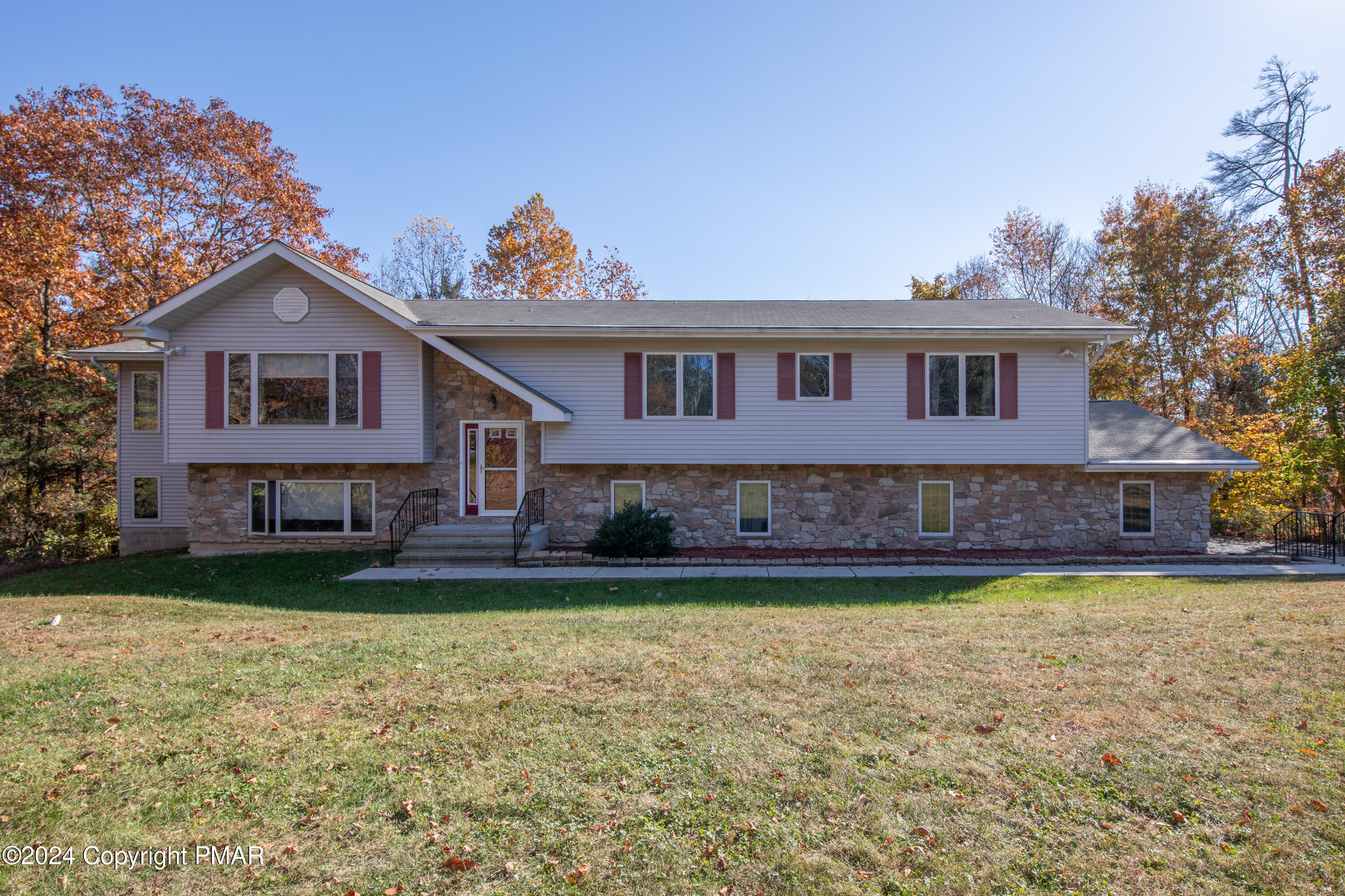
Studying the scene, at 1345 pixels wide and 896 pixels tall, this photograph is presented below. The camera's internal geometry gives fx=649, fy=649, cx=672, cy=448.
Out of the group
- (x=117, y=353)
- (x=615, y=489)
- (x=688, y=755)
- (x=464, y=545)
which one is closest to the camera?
(x=688, y=755)

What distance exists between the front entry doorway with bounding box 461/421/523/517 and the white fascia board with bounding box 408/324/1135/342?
2.10 metres

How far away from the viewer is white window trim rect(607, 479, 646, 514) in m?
13.2

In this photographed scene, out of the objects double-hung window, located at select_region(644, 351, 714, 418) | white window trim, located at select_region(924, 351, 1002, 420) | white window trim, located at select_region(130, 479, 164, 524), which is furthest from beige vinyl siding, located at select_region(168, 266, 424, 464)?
white window trim, located at select_region(924, 351, 1002, 420)

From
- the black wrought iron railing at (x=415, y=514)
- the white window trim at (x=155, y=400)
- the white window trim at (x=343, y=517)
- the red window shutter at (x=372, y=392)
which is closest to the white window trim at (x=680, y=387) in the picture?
the black wrought iron railing at (x=415, y=514)

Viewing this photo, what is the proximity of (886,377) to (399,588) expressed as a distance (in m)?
9.57

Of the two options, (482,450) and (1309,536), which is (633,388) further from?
(1309,536)

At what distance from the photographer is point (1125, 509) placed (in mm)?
13164

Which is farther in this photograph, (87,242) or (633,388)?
(87,242)

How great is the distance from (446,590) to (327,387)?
566 cm

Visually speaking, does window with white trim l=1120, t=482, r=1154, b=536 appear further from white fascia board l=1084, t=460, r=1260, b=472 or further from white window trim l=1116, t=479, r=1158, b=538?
white fascia board l=1084, t=460, r=1260, b=472

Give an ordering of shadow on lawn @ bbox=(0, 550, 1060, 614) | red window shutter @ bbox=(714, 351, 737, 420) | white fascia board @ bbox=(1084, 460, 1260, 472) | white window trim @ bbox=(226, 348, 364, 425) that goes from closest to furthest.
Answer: shadow on lawn @ bbox=(0, 550, 1060, 614) < white fascia board @ bbox=(1084, 460, 1260, 472) < white window trim @ bbox=(226, 348, 364, 425) < red window shutter @ bbox=(714, 351, 737, 420)

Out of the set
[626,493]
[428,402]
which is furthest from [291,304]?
[626,493]

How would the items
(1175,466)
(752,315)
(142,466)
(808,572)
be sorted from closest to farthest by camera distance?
(808,572), (1175,466), (752,315), (142,466)

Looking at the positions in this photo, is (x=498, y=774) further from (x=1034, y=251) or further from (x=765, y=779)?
(x=1034, y=251)
